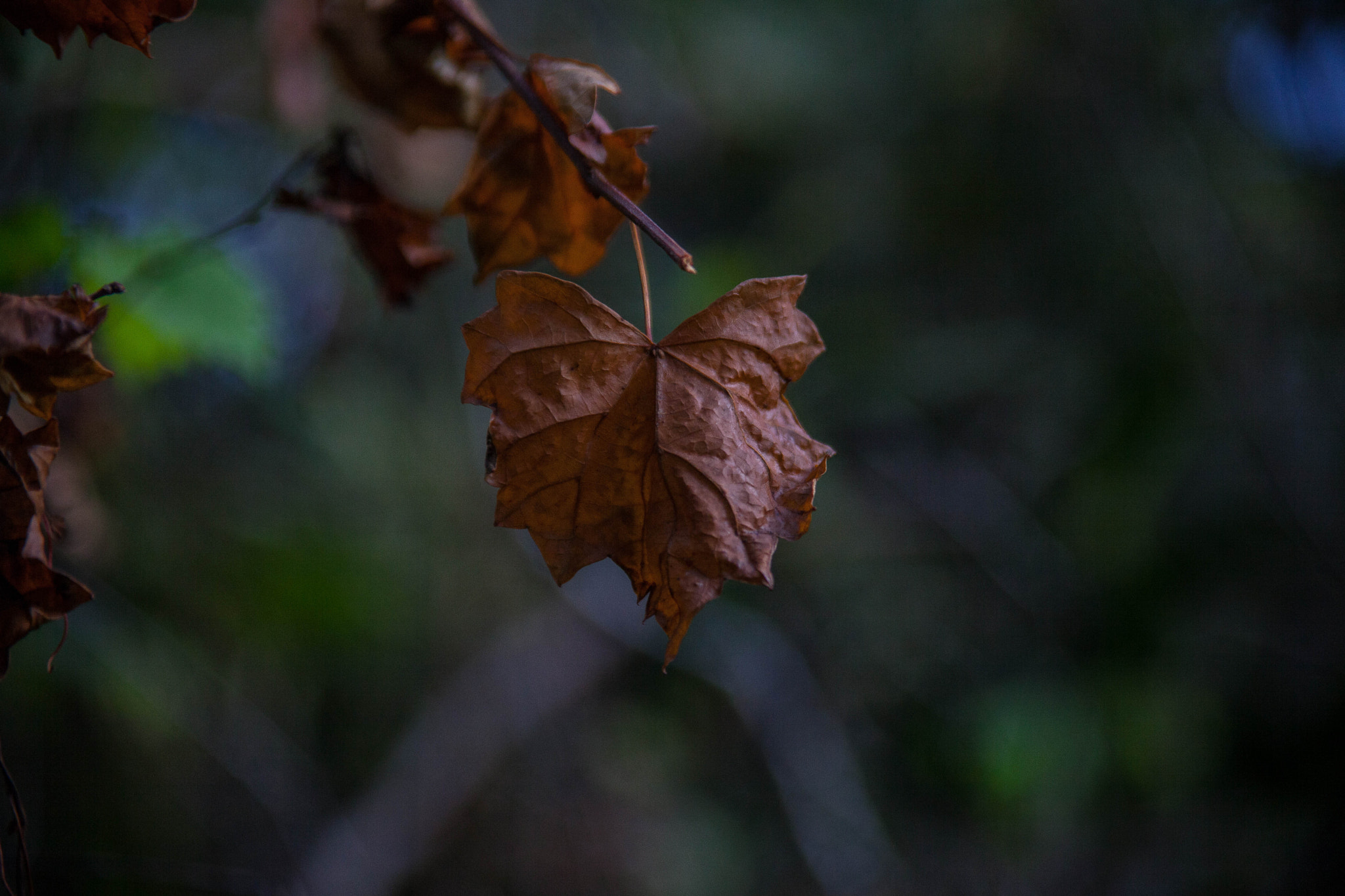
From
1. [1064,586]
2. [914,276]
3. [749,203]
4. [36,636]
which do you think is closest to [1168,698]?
[1064,586]

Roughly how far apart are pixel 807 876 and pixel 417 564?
1683mm

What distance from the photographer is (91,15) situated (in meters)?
0.51

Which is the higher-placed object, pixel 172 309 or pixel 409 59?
pixel 409 59

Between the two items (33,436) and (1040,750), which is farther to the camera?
(1040,750)

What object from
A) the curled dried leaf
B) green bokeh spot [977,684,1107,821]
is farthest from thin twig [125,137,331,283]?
green bokeh spot [977,684,1107,821]

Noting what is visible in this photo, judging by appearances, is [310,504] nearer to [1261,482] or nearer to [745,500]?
[745,500]

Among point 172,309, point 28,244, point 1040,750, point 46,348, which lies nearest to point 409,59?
point 46,348

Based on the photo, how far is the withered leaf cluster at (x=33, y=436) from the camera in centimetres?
45

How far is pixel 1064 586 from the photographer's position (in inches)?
92.1

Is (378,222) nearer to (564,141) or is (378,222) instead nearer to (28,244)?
(564,141)

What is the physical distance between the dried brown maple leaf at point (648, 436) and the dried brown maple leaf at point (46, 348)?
23cm

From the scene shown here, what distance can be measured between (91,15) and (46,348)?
0.81ft

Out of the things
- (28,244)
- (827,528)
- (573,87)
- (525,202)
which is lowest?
(827,528)

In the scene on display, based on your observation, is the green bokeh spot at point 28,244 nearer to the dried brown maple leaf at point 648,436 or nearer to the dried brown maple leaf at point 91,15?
the dried brown maple leaf at point 91,15
